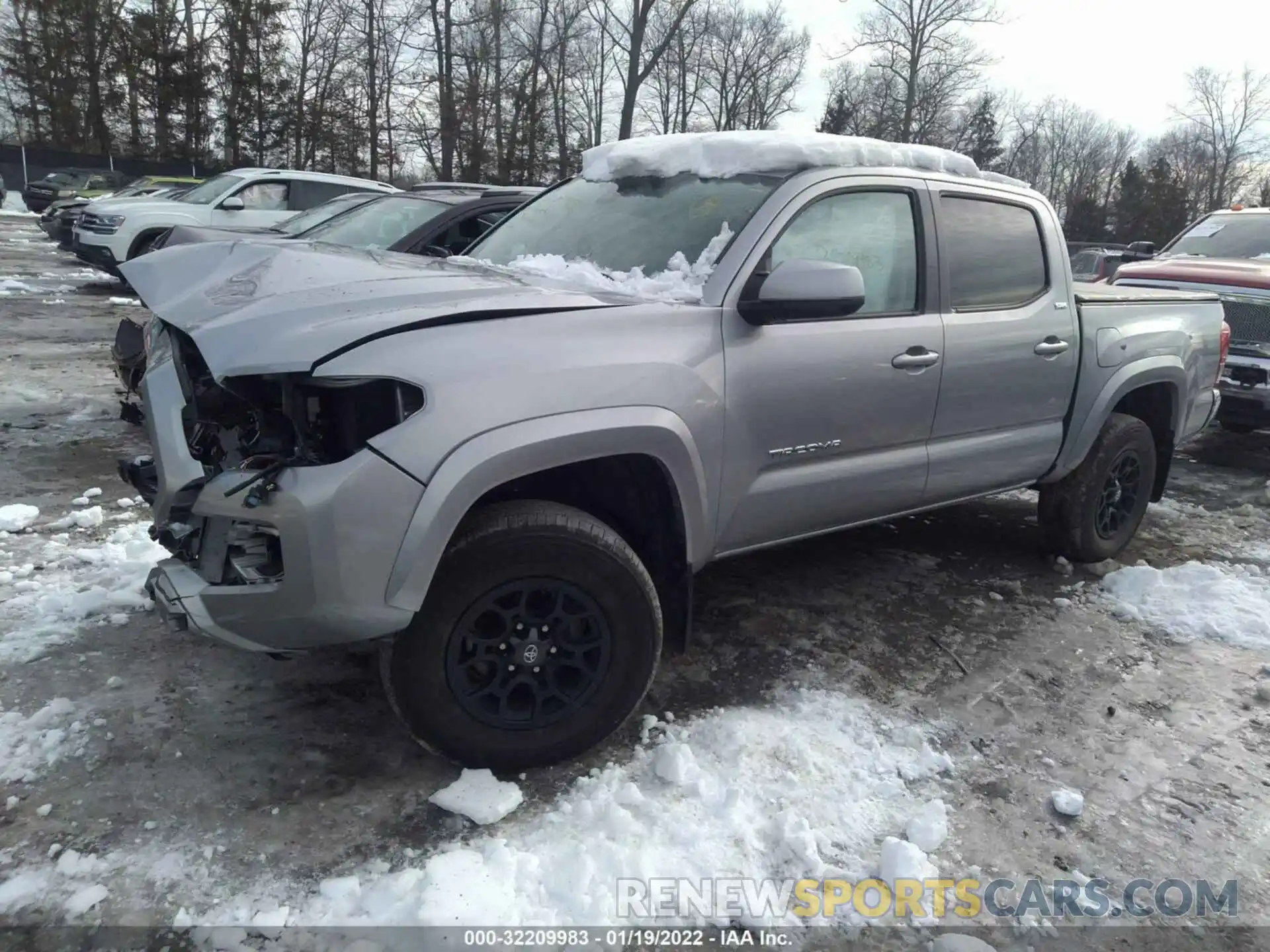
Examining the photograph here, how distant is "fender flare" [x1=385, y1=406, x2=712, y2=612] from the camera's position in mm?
2301

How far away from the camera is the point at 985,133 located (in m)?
56.3

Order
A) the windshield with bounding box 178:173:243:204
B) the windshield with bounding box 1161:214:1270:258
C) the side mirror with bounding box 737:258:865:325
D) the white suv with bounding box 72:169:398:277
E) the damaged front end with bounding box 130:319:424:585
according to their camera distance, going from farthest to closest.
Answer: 1. the windshield with bounding box 178:173:243:204
2. the white suv with bounding box 72:169:398:277
3. the windshield with bounding box 1161:214:1270:258
4. the side mirror with bounding box 737:258:865:325
5. the damaged front end with bounding box 130:319:424:585

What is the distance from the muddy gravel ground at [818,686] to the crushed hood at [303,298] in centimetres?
123

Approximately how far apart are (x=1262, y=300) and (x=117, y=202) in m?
14.1

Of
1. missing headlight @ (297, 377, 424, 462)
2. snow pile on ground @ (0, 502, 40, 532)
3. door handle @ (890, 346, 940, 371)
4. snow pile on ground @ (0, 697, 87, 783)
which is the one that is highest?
door handle @ (890, 346, 940, 371)

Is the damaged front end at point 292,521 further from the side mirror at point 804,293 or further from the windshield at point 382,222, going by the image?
the windshield at point 382,222

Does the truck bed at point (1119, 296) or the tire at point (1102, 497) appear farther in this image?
the tire at point (1102, 497)

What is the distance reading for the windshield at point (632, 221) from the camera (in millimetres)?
3250

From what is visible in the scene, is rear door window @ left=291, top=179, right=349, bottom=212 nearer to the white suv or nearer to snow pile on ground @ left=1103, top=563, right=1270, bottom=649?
the white suv

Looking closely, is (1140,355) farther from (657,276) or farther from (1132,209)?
(1132,209)

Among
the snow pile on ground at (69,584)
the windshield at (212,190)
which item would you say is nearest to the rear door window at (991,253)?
the snow pile on ground at (69,584)

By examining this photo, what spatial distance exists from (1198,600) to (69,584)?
16.7 ft

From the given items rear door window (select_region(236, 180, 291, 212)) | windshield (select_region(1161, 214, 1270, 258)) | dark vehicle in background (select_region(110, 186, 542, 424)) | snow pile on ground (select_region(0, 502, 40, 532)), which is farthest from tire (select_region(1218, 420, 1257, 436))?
rear door window (select_region(236, 180, 291, 212))

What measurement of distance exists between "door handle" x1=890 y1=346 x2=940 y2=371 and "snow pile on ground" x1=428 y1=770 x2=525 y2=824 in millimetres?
2036
